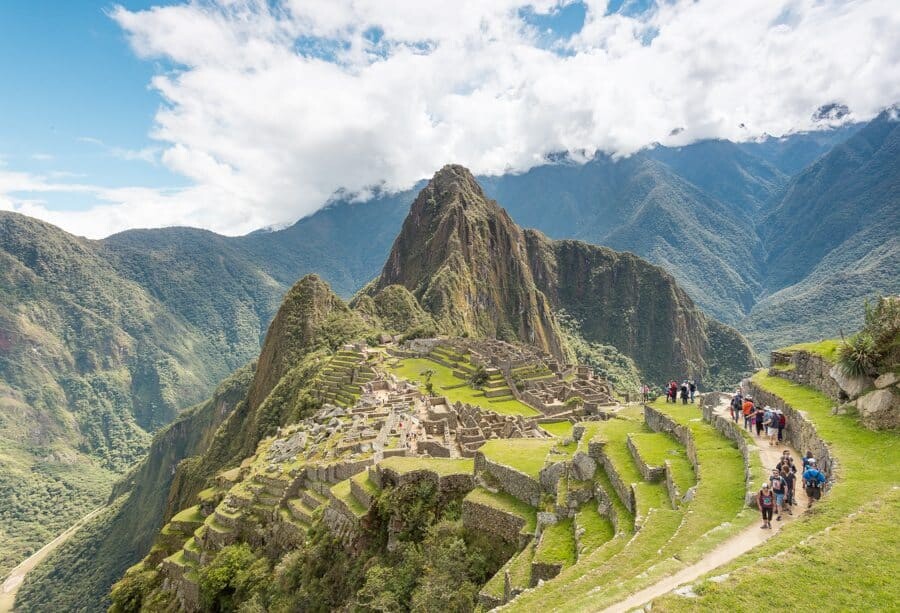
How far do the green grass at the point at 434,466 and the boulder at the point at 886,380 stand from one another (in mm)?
14106

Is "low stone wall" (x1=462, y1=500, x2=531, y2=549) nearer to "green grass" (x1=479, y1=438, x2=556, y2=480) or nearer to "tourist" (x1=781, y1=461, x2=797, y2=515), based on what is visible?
"green grass" (x1=479, y1=438, x2=556, y2=480)

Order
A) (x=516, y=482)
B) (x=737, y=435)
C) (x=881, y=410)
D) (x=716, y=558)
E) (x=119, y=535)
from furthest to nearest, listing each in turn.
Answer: (x=119, y=535)
(x=516, y=482)
(x=737, y=435)
(x=881, y=410)
(x=716, y=558)

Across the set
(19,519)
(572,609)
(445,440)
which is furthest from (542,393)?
(19,519)

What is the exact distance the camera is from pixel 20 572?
129500mm

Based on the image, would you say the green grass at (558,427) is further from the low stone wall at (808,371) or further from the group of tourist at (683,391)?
the low stone wall at (808,371)

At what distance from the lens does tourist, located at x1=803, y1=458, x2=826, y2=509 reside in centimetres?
1296

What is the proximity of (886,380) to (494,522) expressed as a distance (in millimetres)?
12671

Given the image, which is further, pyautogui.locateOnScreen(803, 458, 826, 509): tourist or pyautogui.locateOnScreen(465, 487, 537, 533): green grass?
pyautogui.locateOnScreen(465, 487, 537, 533): green grass

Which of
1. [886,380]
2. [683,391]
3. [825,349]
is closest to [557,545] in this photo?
[886,380]

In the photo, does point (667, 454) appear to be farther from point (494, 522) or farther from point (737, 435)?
point (494, 522)

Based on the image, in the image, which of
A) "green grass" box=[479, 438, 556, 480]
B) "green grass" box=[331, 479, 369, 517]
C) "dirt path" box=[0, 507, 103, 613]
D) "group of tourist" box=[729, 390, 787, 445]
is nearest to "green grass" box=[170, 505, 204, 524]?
"green grass" box=[331, 479, 369, 517]

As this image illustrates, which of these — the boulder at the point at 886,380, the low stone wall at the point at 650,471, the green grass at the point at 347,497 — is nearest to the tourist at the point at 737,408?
the low stone wall at the point at 650,471

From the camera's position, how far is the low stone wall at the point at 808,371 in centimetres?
1767

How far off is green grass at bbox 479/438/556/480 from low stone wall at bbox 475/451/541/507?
0.21 meters
